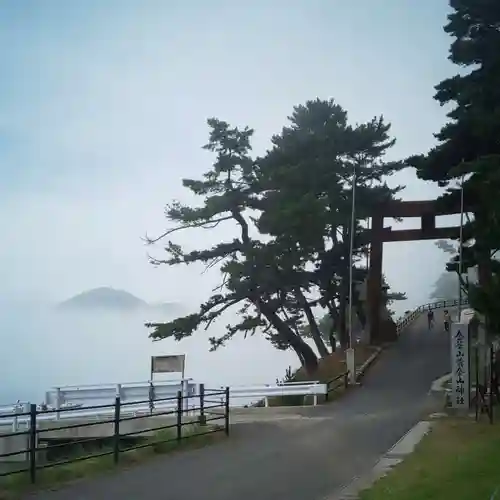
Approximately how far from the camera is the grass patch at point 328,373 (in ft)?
85.9

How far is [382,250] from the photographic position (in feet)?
127

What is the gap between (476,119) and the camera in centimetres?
2286

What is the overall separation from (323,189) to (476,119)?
13.3 m

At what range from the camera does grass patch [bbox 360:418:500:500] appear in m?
8.06

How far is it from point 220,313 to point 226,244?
3.17 meters

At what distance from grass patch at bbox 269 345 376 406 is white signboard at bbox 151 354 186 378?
6128 millimetres

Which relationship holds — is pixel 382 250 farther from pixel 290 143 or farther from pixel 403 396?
pixel 403 396

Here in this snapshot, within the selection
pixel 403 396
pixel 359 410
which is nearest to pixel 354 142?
pixel 403 396

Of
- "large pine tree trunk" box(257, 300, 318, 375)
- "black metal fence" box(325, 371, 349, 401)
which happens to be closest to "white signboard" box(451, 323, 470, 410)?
"black metal fence" box(325, 371, 349, 401)

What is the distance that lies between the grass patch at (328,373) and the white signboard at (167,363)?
6.13 m

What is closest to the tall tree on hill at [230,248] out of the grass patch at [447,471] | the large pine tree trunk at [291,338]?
the large pine tree trunk at [291,338]

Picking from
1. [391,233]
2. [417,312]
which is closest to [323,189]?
[391,233]

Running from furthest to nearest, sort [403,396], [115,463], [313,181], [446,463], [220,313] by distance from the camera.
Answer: [313,181] → [220,313] → [403,396] → [115,463] → [446,463]

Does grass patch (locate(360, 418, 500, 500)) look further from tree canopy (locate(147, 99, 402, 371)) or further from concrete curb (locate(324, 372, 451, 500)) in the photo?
tree canopy (locate(147, 99, 402, 371))
